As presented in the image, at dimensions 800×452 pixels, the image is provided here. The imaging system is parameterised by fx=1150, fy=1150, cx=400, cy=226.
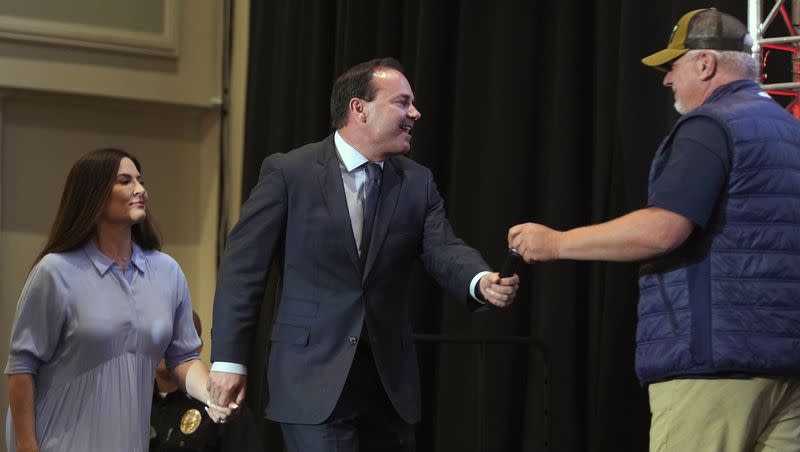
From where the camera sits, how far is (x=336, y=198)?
9.43ft

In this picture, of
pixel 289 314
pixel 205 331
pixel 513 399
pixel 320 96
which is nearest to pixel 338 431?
pixel 289 314

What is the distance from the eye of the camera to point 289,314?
281 centimetres

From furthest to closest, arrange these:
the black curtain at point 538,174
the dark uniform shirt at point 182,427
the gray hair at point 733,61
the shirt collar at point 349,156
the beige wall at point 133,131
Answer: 1. the beige wall at point 133,131
2. the dark uniform shirt at point 182,427
3. the black curtain at point 538,174
4. the shirt collar at point 349,156
5. the gray hair at point 733,61

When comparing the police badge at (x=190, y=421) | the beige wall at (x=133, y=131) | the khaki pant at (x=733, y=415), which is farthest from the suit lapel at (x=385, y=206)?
the beige wall at (x=133, y=131)

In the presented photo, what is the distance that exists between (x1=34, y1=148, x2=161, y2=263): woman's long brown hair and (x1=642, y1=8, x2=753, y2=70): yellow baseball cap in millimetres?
1489

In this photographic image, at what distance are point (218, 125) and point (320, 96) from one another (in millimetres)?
1254

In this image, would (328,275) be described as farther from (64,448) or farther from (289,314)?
(64,448)

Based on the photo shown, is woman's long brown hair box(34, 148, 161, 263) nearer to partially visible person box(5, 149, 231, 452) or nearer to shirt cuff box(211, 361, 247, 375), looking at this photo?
partially visible person box(5, 149, 231, 452)

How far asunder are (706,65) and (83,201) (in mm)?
1641

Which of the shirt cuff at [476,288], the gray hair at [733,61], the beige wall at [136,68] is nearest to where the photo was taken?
the gray hair at [733,61]

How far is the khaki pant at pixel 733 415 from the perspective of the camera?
8.11 feet

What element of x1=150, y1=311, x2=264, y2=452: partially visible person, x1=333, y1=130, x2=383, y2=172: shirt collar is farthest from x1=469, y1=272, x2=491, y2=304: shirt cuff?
x1=150, y1=311, x2=264, y2=452: partially visible person

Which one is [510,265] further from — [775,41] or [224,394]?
[775,41]

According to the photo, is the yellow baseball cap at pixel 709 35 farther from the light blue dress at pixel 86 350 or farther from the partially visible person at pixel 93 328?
the light blue dress at pixel 86 350
